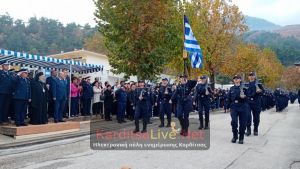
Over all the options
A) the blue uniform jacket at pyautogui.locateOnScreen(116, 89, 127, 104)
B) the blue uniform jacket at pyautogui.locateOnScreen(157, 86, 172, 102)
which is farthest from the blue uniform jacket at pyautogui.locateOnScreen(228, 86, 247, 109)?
the blue uniform jacket at pyautogui.locateOnScreen(116, 89, 127, 104)

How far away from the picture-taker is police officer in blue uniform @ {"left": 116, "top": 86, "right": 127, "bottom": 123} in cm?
1633

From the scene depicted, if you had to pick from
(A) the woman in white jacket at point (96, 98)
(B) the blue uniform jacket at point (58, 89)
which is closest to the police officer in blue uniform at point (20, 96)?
(B) the blue uniform jacket at point (58, 89)

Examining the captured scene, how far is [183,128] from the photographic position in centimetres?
1193

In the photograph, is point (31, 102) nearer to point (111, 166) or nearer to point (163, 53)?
point (111, 166)

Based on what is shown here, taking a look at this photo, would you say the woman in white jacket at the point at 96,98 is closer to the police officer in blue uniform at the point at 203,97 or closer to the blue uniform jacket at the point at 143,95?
the blue uniform jacket at the point at 143,95

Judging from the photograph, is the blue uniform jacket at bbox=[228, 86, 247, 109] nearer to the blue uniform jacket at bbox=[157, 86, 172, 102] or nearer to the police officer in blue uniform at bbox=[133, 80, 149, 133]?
the police officer in blue uniform at bbox=[133, 80, 149, 133]

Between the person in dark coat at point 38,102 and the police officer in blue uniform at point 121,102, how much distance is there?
4028 mm

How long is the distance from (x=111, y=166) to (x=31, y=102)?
6.33m

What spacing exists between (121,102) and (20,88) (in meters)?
5.45

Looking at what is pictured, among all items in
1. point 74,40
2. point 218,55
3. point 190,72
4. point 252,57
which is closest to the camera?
point 190,72

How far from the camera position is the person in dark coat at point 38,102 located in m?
12.6

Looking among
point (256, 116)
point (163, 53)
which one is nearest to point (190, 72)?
point (163, 53)

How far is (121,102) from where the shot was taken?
1650cm

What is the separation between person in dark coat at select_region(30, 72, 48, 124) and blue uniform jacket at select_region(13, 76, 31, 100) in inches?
22.1
